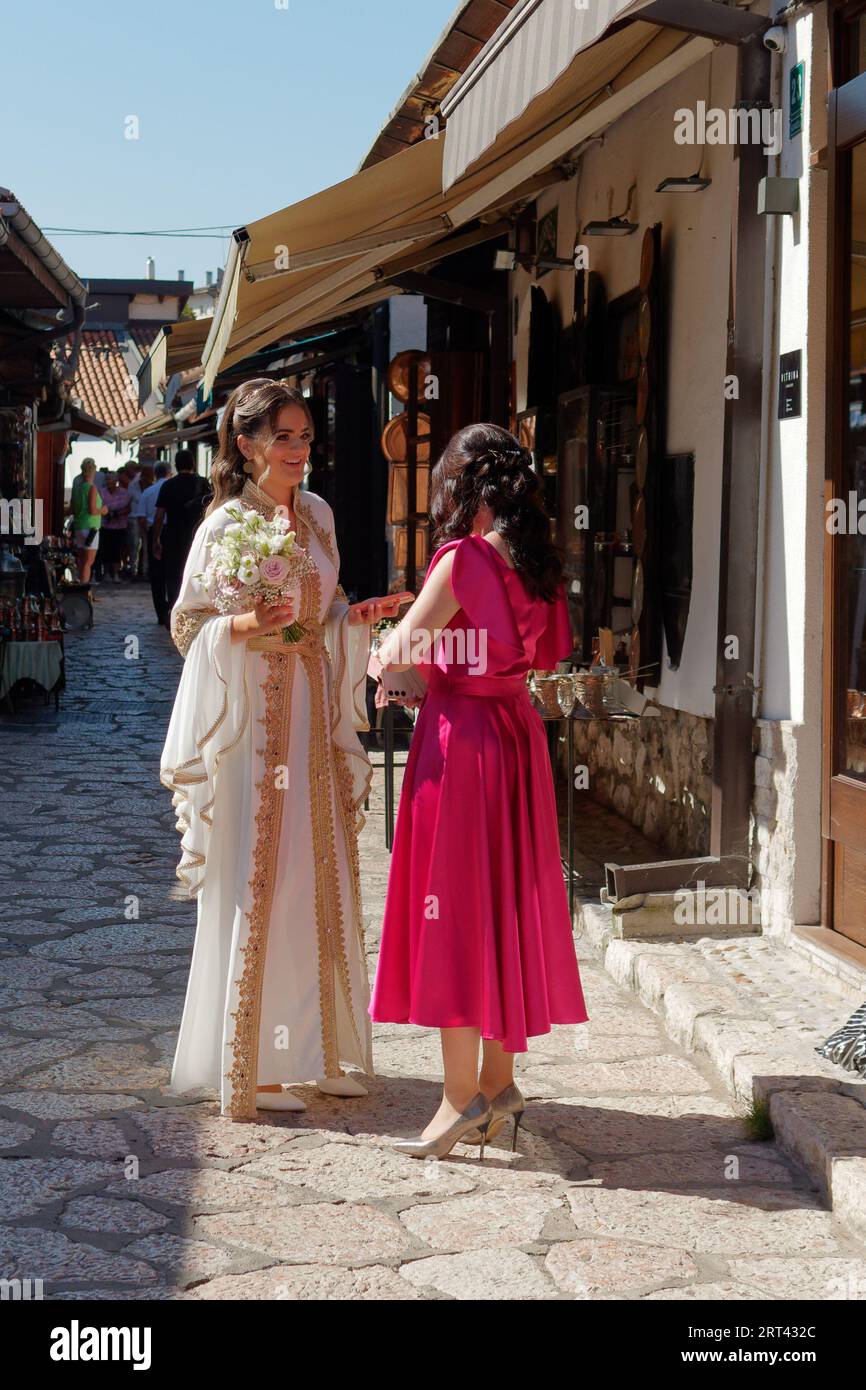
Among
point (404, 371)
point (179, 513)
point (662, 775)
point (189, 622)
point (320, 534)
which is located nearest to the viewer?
point (189, 622)

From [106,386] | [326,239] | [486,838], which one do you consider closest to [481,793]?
[486,838]

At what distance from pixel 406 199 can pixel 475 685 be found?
4.00 m

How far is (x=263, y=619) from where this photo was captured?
440cm

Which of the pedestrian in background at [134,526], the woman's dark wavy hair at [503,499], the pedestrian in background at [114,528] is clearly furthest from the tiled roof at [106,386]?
the woman's dark wavy hair at [503,499]

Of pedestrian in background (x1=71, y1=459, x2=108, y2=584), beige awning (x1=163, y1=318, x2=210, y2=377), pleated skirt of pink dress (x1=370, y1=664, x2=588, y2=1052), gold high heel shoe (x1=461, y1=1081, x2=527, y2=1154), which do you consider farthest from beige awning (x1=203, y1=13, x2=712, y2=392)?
pedestrian in background (x1=71, y1=459, x2=108, y2=584)

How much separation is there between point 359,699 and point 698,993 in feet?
5.05

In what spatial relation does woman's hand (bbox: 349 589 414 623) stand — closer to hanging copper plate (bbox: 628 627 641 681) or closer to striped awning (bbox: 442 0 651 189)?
striped awning (bbox: 442 0 651 189)

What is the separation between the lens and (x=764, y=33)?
230 inches

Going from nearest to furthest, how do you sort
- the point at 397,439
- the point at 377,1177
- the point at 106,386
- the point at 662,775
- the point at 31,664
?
1. the point at 377,1177
2. the point at 662,775
3. the point at 397,439
4. the point at 31,664
5. the point at 106,386

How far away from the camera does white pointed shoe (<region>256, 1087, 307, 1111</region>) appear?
4.53 m

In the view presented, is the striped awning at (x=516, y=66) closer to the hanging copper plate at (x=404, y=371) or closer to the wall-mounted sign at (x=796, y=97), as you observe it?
the wall-mounted sign at (x=796, y=97)

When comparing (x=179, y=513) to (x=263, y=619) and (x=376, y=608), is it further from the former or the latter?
(x=263, y=619)

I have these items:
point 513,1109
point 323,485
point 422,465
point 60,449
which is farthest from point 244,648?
point 60,449

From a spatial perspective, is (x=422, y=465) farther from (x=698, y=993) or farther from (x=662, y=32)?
(x=698, y=993)
